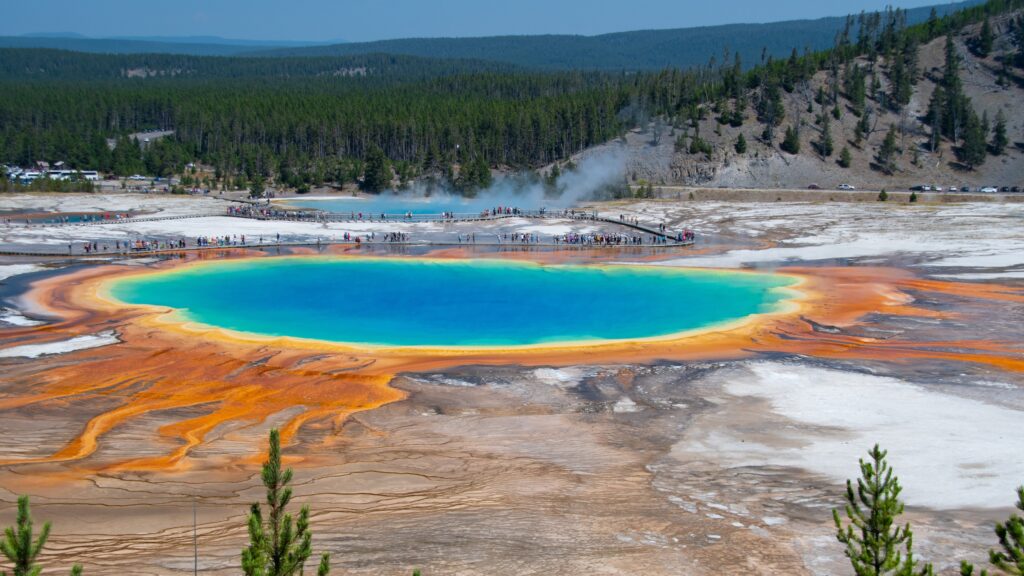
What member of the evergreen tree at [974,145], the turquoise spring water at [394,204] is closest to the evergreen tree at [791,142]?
the evergreen tree at [974,145]

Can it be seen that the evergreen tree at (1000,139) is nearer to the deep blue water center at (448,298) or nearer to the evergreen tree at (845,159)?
the evergreen tree at (845,159)

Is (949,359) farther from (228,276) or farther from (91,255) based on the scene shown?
(91,255)

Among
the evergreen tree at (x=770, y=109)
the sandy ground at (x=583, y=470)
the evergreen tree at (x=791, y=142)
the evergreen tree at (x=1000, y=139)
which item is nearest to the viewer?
the sandy ground at (x=583, y=470)

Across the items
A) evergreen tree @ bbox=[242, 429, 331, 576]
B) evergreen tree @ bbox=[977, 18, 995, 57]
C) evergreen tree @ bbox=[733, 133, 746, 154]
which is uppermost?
evergreen tree @ bbox=[977, 18, 995, 57]

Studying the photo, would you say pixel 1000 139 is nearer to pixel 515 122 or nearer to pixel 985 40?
pixel 985 40

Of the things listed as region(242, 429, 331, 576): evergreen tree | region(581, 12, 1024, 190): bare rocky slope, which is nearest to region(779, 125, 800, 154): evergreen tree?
region(581, 12, 1024, 190): bare rocky slope

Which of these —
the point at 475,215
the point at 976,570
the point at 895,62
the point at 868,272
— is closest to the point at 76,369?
the point at 976,570

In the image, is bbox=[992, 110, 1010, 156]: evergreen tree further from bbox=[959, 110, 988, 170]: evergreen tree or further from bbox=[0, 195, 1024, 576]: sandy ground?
bbox=[0, 195, 1024, 576]: sandy ground
